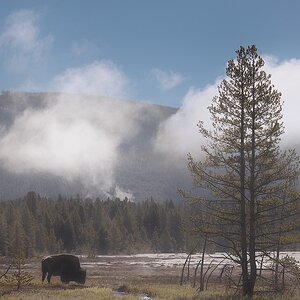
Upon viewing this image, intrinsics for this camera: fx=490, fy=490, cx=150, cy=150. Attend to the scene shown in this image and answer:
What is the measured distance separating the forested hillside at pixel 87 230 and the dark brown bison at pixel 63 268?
2607 inches

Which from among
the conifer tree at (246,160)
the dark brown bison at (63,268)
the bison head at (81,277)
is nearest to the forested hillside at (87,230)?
the bison head at (81,277)

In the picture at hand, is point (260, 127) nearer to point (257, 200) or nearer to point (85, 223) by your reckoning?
point (257, 200)

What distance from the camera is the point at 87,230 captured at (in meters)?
142

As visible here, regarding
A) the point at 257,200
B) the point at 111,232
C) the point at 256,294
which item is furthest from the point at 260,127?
the point at 111,232

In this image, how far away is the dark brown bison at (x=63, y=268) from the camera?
40.4 meters

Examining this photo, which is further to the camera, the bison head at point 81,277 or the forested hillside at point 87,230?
the forested hillside at point 87,230

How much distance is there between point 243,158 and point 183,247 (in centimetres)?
13310

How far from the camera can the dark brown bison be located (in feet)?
133

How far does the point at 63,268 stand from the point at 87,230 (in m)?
103

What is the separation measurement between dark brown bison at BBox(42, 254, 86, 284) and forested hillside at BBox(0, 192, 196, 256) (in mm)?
66216

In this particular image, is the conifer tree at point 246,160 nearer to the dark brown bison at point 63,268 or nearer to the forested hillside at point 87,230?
the dark brown bison at point 63,268

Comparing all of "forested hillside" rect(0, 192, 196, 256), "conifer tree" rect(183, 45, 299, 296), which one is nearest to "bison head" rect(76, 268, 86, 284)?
"conifer tree" rect(183, 45, 299, 296)

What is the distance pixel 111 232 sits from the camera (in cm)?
14138

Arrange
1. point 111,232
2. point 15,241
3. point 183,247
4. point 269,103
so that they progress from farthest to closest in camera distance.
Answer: point 183,247 < point 111,232 < point 15,241 < point 269,103
